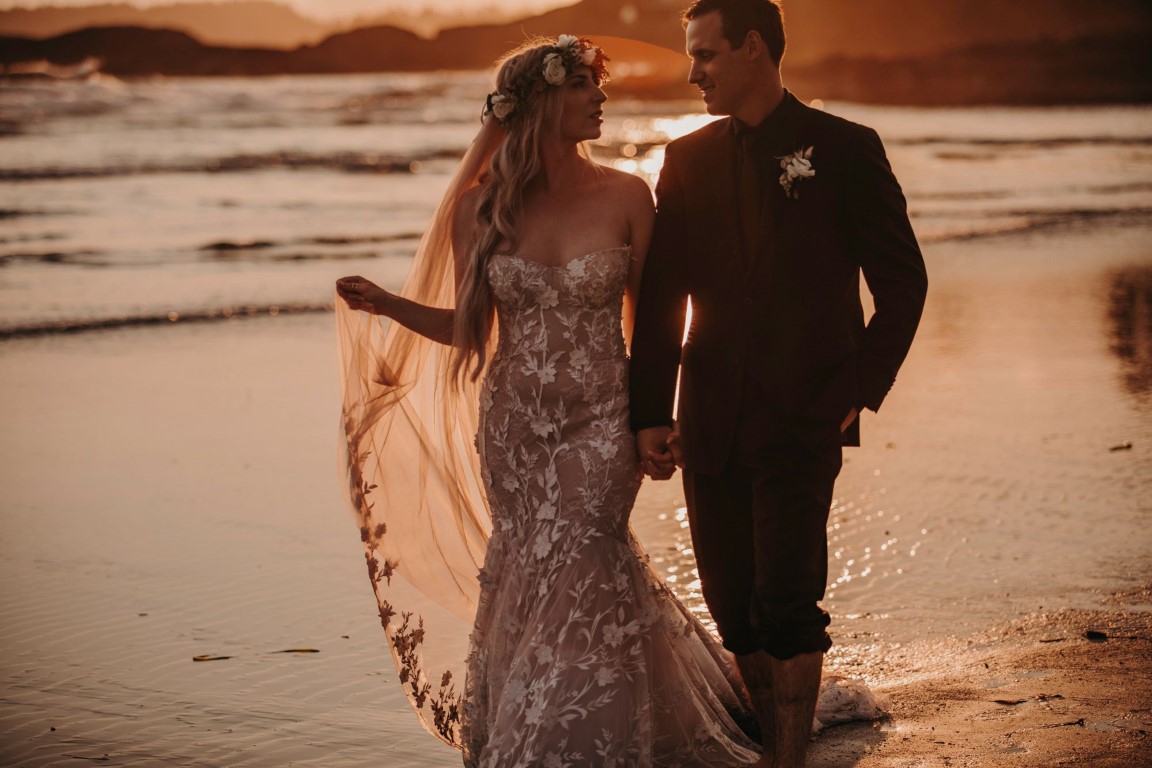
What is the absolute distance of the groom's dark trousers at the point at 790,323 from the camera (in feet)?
12.5

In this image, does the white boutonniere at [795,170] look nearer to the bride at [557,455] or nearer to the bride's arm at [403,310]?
the bride at [557,455]

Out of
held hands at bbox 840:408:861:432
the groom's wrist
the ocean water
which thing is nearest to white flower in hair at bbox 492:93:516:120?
the groom's wrist

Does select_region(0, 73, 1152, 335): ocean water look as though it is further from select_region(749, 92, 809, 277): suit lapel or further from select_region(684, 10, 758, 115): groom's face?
select_region(749, 92, 809, 277): suit lapel

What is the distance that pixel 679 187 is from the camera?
13.3ft

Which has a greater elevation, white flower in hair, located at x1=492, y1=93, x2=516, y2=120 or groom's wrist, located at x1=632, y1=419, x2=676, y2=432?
white flower in hair, located at x1=492, y1=93, x2=516, y2=120

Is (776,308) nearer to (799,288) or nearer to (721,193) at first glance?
(799,288)

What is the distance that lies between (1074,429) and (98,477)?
5.73m

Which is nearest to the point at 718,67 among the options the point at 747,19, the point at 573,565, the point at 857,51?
the point at 747,19

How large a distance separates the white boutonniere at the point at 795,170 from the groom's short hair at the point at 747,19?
314mm

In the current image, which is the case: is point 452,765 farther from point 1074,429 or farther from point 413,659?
point 1074,429

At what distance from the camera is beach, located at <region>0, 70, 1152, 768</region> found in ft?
14.9

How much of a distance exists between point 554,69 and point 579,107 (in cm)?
15

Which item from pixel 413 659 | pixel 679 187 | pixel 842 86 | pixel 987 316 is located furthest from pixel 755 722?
pixel 842 86

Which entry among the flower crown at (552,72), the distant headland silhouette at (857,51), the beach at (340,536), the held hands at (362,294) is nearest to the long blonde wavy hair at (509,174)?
the flower crown at (552,72)
